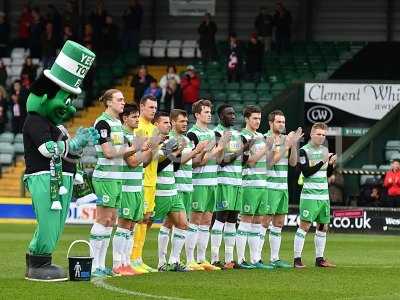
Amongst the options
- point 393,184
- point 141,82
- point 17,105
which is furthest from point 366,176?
point 17,105

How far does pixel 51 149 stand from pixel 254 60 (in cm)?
2066

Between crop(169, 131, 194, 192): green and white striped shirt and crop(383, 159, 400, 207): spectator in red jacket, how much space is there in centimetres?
1084

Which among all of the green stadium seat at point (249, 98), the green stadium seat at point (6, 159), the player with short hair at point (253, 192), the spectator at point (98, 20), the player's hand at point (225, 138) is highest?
the spectator at point (98, 20)

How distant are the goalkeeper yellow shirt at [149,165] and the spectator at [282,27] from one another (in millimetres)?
18824

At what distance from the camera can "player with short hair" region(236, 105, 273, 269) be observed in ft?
61.1

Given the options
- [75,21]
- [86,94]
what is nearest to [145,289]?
[86,94]

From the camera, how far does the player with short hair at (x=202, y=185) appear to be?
1805 cm

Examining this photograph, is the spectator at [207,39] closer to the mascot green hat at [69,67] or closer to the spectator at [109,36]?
the spectator at [109,36]

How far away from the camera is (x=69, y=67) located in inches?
593

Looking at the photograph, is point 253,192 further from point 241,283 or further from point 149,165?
point 241,283

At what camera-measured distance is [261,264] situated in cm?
1859

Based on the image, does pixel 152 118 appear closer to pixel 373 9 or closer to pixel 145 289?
pixel 145 289

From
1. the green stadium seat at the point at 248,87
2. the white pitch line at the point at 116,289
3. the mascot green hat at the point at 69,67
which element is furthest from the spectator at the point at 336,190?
the mascot green hat at the point at 69,67

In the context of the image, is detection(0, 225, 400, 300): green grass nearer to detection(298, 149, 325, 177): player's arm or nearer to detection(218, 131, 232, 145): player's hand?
detection(298, 149, 325, 177): player's arm
